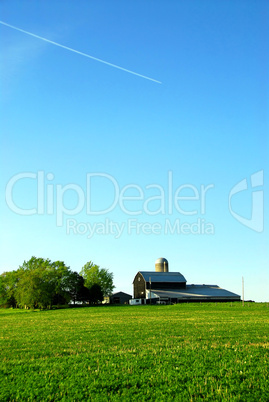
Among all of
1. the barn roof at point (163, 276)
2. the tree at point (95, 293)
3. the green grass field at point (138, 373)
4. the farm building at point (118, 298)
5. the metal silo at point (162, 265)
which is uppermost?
the green grass field at point (138, 373)

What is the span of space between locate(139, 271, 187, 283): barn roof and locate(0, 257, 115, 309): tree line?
477 inches

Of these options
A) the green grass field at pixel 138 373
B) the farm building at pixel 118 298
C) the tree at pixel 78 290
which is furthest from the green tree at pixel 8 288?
the green grass field at pixel 138 373

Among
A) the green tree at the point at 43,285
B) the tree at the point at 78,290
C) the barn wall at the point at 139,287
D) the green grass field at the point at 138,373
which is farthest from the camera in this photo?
the barn wall at the point at 139,287

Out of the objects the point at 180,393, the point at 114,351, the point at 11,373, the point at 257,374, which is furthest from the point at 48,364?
the point at 257,374

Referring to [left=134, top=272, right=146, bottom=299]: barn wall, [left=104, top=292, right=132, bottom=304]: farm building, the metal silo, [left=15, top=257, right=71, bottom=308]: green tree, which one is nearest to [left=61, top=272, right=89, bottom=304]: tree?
[left=15, top=257, right=71, bottom=308]: green tree

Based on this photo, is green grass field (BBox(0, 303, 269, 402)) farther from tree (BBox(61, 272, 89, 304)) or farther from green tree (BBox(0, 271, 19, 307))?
green tree (BBox(0, 271, 19, 307))

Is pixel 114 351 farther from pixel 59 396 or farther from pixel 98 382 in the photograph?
pixel 59 396

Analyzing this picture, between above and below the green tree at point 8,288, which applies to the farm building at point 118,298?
below

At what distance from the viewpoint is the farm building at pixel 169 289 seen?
11150cm

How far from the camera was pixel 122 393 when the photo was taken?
9133mm

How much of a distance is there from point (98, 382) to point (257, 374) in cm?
467

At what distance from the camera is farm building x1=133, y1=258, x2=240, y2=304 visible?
111500 mm

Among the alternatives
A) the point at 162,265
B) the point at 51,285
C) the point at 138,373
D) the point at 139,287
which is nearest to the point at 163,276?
the point at 139,287

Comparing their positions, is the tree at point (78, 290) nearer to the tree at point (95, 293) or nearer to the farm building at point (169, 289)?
the tree at point (95, 293)
